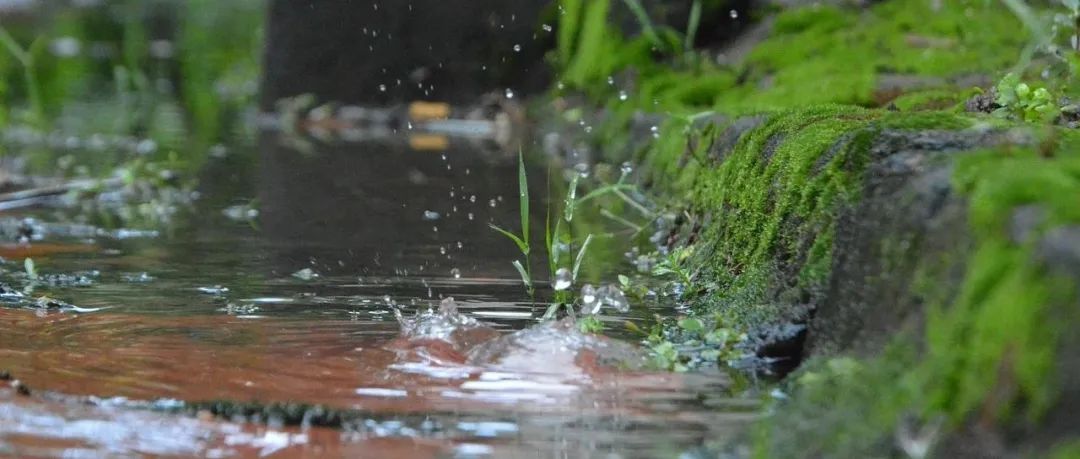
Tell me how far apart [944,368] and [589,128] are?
7.17 meters

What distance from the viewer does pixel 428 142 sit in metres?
10.4

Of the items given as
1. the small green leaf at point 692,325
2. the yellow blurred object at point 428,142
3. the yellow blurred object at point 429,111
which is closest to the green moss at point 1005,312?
the small green leaf at point 692,325

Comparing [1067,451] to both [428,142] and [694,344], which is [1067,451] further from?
[428,142]

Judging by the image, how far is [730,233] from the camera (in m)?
3.88

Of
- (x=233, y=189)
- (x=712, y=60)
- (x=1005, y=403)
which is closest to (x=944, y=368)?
(x=1005, y=403)

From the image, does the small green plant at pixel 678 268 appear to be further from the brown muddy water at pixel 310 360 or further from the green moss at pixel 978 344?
the green moss at pixel 978 344

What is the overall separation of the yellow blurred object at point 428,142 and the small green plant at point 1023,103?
21.1 ft

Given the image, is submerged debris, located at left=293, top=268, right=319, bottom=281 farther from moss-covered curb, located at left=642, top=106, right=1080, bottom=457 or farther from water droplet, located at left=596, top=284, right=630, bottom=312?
moss-covered curb, located at left=642, top=106, right=1080, bottom=457

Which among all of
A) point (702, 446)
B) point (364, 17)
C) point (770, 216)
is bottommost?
point (702, 446)

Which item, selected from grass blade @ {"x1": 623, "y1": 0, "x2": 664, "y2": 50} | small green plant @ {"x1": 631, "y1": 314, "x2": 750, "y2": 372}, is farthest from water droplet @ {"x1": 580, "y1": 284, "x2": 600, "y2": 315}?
grass blade @ {"x1": 623, "y1": 0, "x2": 664, "y2": 50}

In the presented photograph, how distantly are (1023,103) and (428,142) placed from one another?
7.25m

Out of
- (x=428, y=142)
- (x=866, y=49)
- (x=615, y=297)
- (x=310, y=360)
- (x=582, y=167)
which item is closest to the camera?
(x=310, y=360)

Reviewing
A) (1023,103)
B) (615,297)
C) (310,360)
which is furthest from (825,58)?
(310,360)

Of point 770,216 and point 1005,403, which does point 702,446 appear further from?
point 770,216
